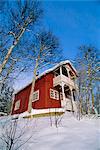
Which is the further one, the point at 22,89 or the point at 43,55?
the point at 22,89

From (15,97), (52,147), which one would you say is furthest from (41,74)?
(52,147)

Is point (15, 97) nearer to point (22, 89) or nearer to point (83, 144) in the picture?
point (22, 89)

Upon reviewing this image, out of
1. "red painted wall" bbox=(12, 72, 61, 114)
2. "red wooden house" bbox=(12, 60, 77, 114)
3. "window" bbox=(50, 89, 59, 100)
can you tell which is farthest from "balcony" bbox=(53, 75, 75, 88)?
"window" bbox=(50, 89, 59, 100)

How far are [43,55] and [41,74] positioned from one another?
338cm

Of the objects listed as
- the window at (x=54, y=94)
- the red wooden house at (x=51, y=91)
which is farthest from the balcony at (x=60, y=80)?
the window at (x=54, y=94)

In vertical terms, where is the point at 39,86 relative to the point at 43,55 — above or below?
below

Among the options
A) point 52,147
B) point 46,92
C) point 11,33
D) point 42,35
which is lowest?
point 52,147

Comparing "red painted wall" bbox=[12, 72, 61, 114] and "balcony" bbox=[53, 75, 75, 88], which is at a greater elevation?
"balcony" bbox=[53, 75, 75, 88]

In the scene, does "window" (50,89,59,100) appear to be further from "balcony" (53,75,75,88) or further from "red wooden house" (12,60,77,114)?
"balcony" (53,75,75,88)

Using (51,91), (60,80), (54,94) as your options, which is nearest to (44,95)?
(51,91)

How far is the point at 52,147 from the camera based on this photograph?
356cm

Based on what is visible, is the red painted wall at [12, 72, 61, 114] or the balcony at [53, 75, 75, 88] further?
the balcony at [53, 75, 75, 88]

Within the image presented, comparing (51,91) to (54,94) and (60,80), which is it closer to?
(54,94)

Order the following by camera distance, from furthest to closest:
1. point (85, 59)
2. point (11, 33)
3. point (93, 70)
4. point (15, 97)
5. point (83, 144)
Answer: point (15, 97), point (85, 59), point (93, 70), point (11, 33), point (83, 144)
